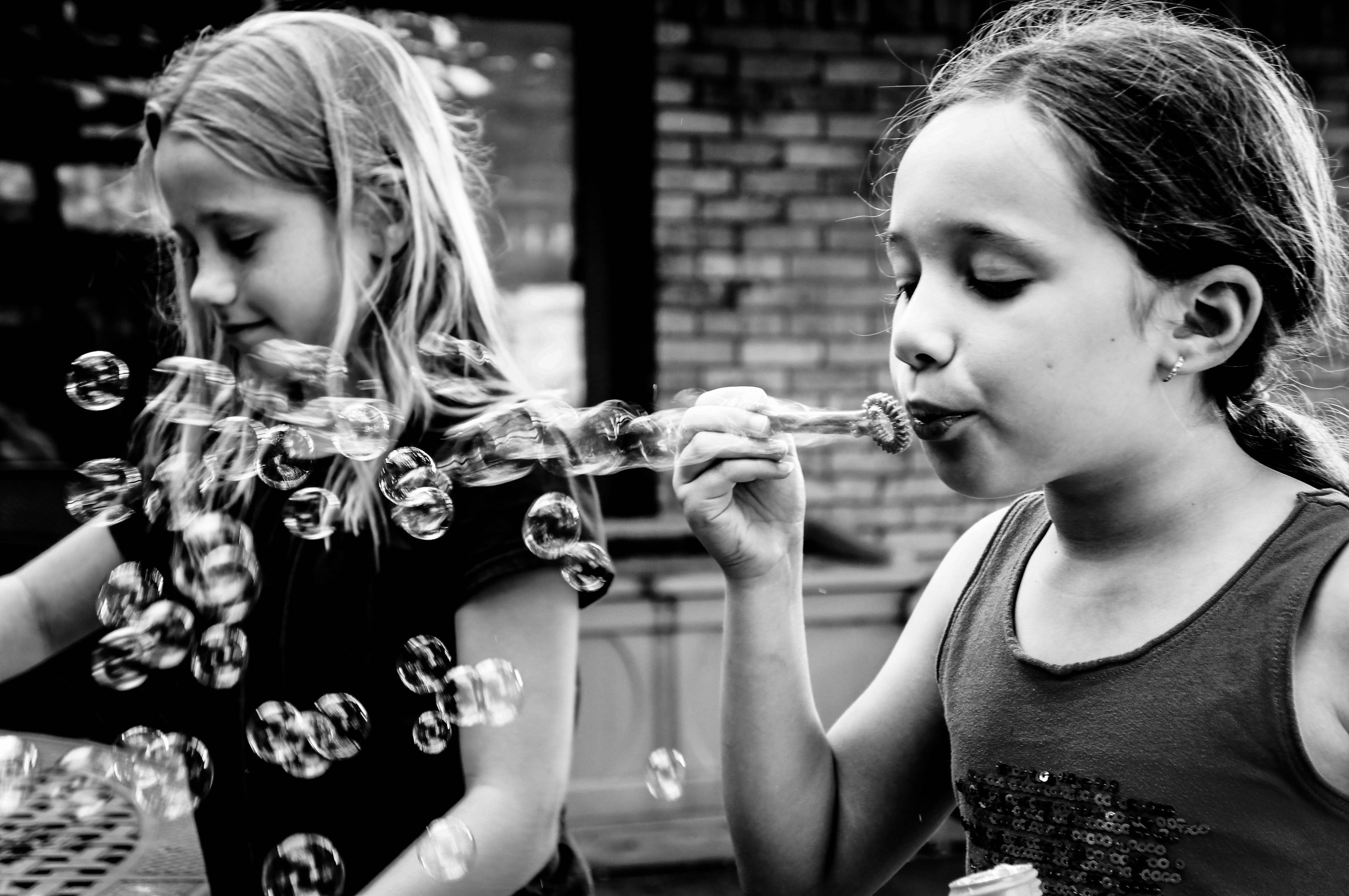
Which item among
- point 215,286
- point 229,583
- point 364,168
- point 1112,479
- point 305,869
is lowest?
point 305,869

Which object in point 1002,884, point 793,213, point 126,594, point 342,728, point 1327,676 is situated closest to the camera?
point 1002,884

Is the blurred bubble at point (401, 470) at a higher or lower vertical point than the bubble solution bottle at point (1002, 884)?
higher

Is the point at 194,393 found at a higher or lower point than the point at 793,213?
higher

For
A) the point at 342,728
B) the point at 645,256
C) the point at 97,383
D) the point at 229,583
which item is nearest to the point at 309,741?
the point at 342,728

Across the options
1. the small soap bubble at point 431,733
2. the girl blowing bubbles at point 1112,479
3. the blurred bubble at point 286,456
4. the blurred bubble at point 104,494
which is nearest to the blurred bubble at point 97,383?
the blurred bubble at point 104,494

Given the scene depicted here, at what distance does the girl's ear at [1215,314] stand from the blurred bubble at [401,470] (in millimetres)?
809

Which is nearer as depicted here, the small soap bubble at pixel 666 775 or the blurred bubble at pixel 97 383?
the small soap bubble at pixel 666 775

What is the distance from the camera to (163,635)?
1.58 meters

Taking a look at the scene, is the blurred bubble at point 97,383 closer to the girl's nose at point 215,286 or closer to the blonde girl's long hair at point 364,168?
the blonde girl's long hair at point 364,168

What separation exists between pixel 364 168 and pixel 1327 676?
1.16 metres

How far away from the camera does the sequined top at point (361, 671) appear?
1.39m

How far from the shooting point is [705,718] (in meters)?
4.38

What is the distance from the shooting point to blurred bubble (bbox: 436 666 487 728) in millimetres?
1312

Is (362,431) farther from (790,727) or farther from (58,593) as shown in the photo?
(790,727)
